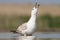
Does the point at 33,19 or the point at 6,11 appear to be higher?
the point at 6,11

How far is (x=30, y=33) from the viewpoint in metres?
8.91

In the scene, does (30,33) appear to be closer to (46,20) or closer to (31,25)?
(31,25)

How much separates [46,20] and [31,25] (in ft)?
18.8

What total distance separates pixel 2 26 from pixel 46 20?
1.54m

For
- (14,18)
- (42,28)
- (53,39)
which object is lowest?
(53,39)

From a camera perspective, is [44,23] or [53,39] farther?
[44,23]

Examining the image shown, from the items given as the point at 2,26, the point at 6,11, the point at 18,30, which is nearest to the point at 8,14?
the point at 6,11

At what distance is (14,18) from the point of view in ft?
52.2

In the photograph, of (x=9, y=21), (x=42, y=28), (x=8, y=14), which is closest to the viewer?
(x=42, y=28)

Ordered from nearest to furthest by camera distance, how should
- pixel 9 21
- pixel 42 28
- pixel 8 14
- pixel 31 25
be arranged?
pixel 31 25, pixel 42 28, pixel 9 21, pixel 8 14

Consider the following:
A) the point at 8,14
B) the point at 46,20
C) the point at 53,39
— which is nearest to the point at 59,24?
the point at 46,20

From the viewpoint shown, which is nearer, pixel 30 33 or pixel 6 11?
pixel 30 33

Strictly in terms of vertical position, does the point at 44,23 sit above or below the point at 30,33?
above

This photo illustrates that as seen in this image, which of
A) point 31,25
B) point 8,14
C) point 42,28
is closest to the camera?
point 31,25
